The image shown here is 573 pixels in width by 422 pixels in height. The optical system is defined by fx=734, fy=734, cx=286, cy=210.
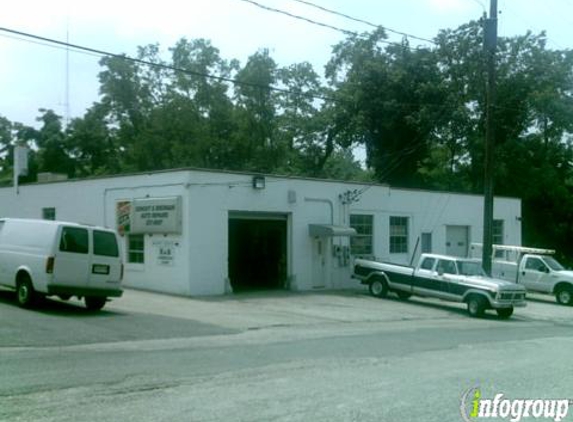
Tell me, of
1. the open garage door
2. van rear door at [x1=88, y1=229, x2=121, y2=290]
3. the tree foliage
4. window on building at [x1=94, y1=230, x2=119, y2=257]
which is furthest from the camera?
the tree foliage

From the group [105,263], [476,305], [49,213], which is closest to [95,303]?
[105,263]

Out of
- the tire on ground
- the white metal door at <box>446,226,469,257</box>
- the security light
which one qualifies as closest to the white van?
the security light

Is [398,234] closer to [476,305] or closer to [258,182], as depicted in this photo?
[258,182]

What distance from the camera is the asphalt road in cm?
807

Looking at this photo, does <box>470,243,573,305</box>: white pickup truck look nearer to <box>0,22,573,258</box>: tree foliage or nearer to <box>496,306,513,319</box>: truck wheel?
<box>496,306,513,319</box>: truck wheel

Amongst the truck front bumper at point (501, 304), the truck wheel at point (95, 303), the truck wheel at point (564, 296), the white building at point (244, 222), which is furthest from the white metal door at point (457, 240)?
the truck wheel at point (95, 303)

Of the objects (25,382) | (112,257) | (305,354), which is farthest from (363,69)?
(25,382)

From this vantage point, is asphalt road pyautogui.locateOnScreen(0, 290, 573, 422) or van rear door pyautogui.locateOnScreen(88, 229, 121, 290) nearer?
asphalt road pyautogui.locateOnScreen(0, 290, 573, 422)

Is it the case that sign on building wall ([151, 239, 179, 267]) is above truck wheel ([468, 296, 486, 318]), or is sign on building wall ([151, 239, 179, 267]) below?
above

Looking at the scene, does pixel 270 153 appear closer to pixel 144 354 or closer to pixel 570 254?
pixel 570 254

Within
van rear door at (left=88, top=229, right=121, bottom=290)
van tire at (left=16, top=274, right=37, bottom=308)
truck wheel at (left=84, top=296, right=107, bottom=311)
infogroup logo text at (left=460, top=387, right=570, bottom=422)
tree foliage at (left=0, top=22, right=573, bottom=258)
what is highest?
tree foliage at (left=0, top=22, right=573, bottom=258)

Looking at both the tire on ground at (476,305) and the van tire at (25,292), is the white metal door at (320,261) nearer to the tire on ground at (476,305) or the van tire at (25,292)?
the tire on ground at (476,305)

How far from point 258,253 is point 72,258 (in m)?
11.8

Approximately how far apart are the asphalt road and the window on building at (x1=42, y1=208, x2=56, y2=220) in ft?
32.7
